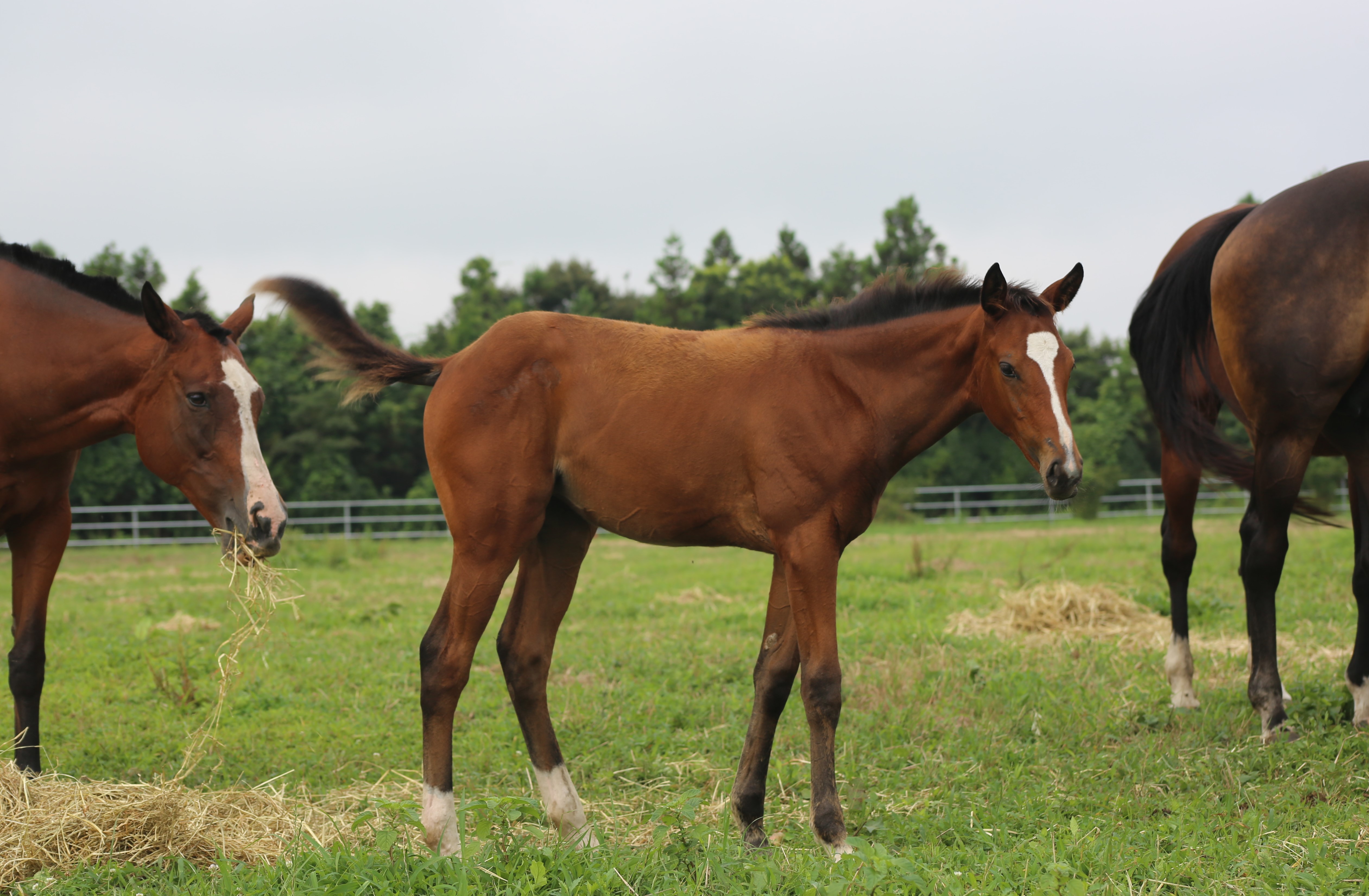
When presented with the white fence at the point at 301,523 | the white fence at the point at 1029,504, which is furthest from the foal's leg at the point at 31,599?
the white fence at the point at 1029,504

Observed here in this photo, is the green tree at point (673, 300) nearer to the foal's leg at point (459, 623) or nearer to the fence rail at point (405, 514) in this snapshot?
the fence rail at point (405, 514)

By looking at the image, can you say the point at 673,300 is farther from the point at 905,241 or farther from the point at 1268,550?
the point at 1268,550

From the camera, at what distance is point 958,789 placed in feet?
14.9

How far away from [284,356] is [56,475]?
20986 millimetres

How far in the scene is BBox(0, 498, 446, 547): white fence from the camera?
2083 cm

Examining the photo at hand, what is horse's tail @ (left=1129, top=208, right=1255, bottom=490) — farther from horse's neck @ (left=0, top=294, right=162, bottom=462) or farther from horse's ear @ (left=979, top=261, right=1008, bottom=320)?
horse's neck @ (left=0, top=294, right=162, bottom=462)

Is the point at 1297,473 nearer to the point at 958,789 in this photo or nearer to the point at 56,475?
the point at 958,789

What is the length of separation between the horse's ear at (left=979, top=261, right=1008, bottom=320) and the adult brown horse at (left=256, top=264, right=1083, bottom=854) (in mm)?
11

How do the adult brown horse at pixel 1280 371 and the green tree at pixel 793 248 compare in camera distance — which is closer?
the adult brown horse at pixel 1280 371

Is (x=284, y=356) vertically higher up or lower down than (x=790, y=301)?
higher up

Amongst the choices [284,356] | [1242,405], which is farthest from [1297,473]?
[284,356]

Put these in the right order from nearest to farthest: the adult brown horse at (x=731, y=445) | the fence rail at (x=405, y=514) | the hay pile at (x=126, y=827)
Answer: the hay pile at (x=126, y=827) < the adult brown horse at (x=731, y=445) < the fence rail at (x=405, y=514)

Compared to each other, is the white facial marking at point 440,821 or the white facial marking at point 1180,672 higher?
the white facial marking at point 1180,672

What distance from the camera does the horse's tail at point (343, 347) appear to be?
450cm
